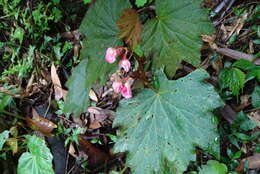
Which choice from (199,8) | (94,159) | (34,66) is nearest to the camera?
(199,8)

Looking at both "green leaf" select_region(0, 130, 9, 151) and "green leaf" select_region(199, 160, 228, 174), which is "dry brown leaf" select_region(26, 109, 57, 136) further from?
"green leaf" select_region(199, 160, 228, 174)

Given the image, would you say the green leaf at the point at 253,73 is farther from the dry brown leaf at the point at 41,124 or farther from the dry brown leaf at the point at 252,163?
the dry brown leaf at the point at 41,124

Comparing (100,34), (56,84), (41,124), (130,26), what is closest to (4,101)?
(41,124)

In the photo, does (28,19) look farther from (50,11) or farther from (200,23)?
(200,23)

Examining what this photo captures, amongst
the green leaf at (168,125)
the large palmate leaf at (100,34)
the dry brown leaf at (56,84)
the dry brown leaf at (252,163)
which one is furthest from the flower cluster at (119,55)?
the dry brown leaf at (56,84)

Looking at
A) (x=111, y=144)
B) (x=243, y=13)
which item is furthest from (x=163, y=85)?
(x=243, y=13)

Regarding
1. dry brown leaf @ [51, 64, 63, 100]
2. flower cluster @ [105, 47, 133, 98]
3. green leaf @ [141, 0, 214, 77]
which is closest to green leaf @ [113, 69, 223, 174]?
flower cluster @ [105, 47, 133, 98]
